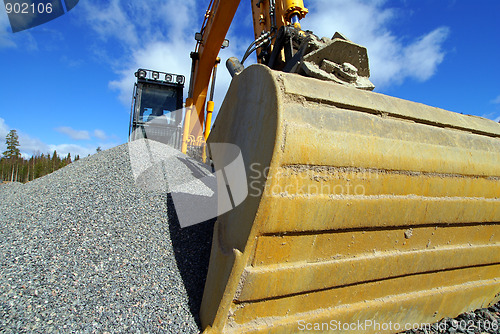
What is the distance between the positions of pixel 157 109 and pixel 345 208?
568cm

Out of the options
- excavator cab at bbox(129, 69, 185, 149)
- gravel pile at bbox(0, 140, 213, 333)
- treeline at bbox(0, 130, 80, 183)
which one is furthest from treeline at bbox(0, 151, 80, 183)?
gravel pile at bbox(0, 140, 213, 333)

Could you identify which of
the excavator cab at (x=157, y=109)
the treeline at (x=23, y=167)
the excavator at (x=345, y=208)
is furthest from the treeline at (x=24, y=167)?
the excavator at (x=345, y=208)

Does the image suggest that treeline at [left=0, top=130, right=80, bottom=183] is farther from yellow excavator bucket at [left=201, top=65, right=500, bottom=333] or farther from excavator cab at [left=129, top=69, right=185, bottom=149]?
yellow excavator bucket at [left=201, top=65, right=500, bottom=333]

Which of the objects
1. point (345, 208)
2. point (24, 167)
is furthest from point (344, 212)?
point (24, 167)

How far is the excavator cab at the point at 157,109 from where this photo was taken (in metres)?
5.93

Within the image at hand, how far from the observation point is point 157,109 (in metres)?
6.18

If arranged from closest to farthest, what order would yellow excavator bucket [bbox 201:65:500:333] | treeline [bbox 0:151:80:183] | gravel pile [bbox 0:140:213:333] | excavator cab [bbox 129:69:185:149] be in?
yellow excavator bucket [bbox 201:65:500:333] → gravel pile [bbox 0:140:213:333] → excavator cab [bbox 129:69:185:149] → treeline [bbox 0:151:80:183]

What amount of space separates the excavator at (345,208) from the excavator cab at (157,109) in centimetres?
458

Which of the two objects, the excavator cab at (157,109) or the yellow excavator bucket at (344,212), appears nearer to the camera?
the yellow excavator bucket at (344,212)

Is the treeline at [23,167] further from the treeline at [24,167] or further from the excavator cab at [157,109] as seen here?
the excavator cab at [157,109]

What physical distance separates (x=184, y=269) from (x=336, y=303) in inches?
32.7

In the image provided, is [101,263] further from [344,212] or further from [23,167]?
[23,167]

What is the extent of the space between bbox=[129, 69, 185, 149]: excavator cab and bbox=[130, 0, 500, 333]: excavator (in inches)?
180

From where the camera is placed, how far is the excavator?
1.17 metres
